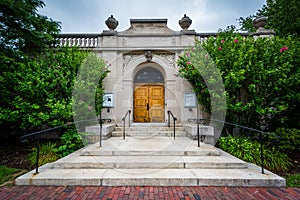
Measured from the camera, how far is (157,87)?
28.0 feet

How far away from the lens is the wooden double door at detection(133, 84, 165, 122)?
8.38 meters

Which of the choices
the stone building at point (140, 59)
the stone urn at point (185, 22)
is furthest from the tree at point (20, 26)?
the stone urn at point (185, 22)

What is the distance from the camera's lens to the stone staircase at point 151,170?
9.54ft

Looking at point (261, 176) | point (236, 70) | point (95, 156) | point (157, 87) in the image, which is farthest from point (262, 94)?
point (95, 156)

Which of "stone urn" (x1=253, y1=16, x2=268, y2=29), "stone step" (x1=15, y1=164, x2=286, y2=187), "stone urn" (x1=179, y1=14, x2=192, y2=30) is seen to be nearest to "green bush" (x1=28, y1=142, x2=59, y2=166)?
"stone step" (x1=15, y1=164, x2=286, y2=187)

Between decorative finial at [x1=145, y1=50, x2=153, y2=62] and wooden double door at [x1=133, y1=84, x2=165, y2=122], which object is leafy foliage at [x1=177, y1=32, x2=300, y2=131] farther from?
wooden double door at [x1=133, y1=84, x2=165, y2=122]

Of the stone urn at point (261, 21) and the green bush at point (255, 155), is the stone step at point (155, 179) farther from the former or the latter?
the stone urn at point (261, 21)

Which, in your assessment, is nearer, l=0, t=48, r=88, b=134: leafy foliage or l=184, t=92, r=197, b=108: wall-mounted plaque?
l=0, t=48, r=88, b=134: leafy foliage

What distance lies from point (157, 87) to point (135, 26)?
3.47 meters

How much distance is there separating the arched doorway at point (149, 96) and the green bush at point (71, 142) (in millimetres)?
3515

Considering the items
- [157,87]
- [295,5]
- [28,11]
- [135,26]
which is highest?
[295,5]

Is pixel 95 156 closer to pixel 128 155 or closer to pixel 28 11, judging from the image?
pixel 128 155

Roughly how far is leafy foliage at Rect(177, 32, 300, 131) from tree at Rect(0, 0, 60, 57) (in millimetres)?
6415

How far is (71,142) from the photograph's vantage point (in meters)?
5.05
